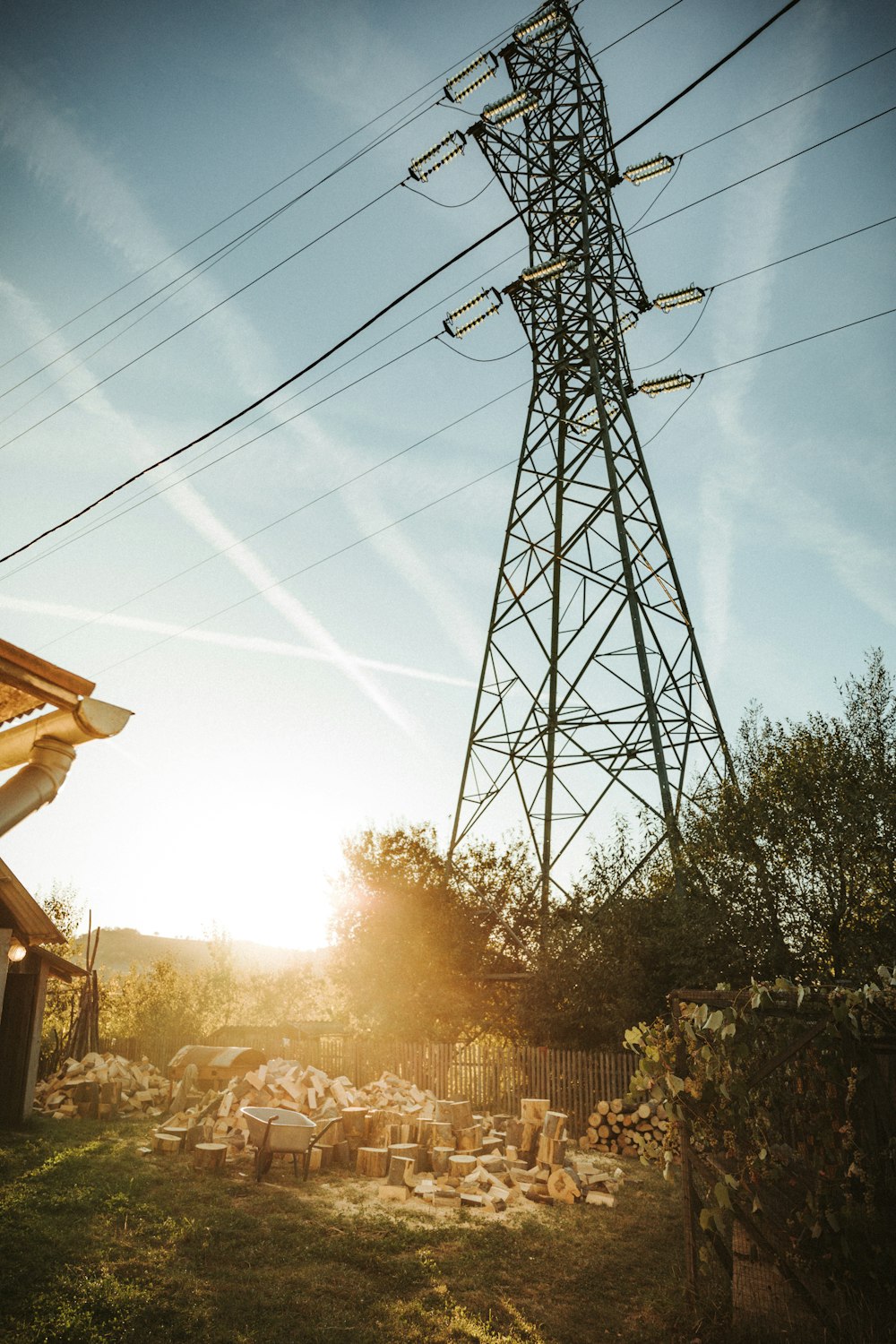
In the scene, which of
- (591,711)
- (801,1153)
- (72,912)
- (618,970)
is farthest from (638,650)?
(72,912)

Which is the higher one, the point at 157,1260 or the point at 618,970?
the point at 618,970

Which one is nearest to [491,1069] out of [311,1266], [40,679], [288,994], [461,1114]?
[461,1114]

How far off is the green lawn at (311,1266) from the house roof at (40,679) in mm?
5020

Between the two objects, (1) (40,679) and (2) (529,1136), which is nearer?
(1) (40,679)

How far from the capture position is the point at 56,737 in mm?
3617

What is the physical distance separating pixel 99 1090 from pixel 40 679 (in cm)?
1713

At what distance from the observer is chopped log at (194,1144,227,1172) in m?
11.0

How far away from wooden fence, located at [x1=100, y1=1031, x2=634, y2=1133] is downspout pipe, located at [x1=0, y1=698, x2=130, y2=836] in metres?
11.9

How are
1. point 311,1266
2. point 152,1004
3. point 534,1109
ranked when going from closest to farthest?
point 311,1266 < point 534,1109 < point 152,1004

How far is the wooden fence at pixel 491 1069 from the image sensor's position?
A: 13.8 metres

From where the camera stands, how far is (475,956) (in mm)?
19031

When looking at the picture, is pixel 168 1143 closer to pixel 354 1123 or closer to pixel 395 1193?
pixel 354 1123

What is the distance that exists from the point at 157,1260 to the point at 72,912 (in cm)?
2976

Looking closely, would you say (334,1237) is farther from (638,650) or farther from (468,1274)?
(638,650)
